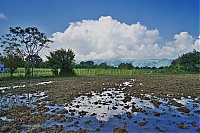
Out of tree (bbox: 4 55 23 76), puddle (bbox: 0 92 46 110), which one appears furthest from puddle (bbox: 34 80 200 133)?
tree (bbox: 4 55 23 76)

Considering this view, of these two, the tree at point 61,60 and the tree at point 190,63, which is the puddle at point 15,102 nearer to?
the tree at point 61,60

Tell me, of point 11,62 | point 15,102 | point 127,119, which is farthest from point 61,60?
point 127,119

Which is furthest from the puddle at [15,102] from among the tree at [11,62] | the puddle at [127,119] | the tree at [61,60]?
the tree at [61,60]

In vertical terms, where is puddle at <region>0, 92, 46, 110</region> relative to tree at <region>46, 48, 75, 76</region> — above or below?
below

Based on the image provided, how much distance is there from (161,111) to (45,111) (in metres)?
4.93

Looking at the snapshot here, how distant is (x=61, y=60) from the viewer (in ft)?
93.4

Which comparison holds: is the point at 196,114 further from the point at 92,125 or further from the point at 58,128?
the point at 58,128

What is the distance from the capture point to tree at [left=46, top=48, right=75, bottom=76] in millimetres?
28125

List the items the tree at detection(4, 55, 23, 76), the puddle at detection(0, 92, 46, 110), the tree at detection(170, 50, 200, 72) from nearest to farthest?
1. the puddle at detection(0, 92, 46, 110)
2. the tree at detection(4, 55, 23, 76)
3. the tree at detection(170, 50, 200, 72)

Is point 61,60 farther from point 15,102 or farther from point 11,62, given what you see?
point 15,102

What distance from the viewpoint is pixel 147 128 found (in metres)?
4.98

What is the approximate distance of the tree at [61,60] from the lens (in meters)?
28.1

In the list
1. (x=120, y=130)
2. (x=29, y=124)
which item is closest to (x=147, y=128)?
(x=120, y=130)

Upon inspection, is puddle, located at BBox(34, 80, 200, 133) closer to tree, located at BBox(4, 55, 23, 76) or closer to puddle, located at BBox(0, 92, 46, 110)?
puddle, located at BBox(0, 92, 46, 110)
